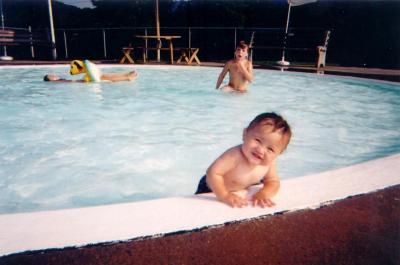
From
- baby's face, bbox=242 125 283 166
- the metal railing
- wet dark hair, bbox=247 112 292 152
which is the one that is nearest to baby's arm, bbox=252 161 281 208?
baby's face, bbox=242 125 283 166

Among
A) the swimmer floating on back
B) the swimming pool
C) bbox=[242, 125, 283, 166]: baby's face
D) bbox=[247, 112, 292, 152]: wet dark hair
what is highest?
bbox=[247, 112, 292, 152]: wet dark hair

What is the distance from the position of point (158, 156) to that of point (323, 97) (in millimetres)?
5029

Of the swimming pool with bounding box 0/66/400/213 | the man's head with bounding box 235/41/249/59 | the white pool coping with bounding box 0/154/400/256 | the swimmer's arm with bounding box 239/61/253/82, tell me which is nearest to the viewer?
the white pool coping with bounding box 0/154/400/256

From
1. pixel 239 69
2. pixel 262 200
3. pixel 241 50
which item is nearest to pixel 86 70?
pixel 239 69

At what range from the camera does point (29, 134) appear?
542cm

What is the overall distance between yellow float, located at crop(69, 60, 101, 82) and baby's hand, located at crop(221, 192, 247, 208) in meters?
7.93

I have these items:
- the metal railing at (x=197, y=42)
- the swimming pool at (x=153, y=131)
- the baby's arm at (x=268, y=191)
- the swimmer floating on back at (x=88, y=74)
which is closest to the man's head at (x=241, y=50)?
the swimming pool at (x=153, y=131)

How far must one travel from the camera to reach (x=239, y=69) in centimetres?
767

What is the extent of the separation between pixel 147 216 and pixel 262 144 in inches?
31.4

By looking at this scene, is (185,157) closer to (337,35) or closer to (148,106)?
(148,106)

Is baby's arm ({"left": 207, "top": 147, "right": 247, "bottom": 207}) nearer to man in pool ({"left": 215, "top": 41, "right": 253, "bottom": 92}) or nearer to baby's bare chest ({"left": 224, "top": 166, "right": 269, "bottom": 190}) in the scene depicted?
baby's bare chest ({"left": 224, "top": 166, "right": 269, "bottom": 190})

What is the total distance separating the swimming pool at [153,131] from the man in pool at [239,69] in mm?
253

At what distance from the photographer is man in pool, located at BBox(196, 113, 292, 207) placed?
209 centimetres

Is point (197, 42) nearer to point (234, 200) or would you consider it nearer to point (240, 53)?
point (240, 53)
